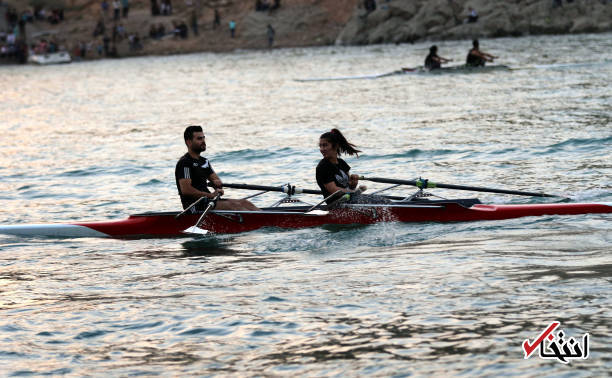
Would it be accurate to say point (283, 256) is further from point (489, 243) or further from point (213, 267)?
point (489, 243)

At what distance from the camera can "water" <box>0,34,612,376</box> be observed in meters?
7.53

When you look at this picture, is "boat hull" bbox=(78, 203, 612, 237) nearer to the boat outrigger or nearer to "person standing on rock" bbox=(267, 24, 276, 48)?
the boat outrigger

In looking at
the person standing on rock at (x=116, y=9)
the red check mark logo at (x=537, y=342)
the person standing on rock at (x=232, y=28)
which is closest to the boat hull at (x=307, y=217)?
the red check mark logo at (x=537, y=342)

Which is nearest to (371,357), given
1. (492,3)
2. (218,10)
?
(492,3)

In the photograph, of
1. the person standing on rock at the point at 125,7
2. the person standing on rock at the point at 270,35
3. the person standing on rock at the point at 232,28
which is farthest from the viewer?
the person standing on rock at the point at 125,7

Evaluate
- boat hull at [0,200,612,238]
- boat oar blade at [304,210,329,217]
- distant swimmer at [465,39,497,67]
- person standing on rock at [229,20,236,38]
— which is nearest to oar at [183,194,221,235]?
boat hull at [0,200,612,238]

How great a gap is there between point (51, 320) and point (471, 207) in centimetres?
546

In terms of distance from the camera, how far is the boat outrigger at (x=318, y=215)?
11.6 meters

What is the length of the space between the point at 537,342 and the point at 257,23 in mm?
70008

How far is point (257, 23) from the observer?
248 ft

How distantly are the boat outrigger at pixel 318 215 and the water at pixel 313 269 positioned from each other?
18cm

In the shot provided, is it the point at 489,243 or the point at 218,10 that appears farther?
the point at 218,10

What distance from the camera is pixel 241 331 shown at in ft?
26.5

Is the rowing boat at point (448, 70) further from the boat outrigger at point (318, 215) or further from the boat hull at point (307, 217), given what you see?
the boat hull at point (307, 217)
